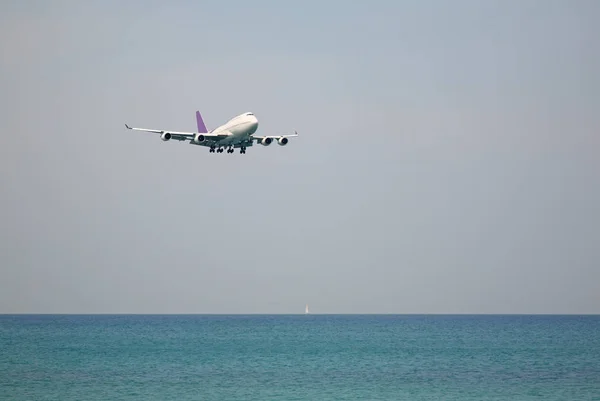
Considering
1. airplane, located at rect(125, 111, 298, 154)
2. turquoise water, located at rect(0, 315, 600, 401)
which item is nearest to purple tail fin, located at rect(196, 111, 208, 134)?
airplane, located at rect(125, 111, 298, 154)

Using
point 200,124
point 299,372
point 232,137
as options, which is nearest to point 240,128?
point 232,137

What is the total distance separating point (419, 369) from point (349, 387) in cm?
2293

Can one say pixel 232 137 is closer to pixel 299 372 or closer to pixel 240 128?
pixel 240 128

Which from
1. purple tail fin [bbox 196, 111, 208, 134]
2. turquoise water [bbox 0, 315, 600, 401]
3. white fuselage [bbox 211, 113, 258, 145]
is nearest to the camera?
turquoise water [bbox 0, 315, 600, 401]

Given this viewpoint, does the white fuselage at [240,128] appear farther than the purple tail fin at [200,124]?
No

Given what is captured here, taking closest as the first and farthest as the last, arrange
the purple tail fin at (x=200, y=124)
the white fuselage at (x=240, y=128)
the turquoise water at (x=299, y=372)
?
the turquoise water at (x=299, y=372) < the white fuselage at (x=240, y=128) < the purple tail fin at (x=200, y=124)

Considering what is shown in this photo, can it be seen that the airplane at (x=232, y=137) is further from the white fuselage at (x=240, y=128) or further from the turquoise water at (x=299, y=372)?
the turquoise water at (x=299, y=372)

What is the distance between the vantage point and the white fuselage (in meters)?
95.6

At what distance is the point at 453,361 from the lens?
11744 centimetres

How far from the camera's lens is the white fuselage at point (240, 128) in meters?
95.6

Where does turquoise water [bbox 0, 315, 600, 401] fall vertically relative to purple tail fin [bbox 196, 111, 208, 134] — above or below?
below

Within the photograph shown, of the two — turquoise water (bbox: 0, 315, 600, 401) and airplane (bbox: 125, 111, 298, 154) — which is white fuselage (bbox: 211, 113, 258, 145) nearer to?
airplane (bbox: 125, 111, 298, 154)

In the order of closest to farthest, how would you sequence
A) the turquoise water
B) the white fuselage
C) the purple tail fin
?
the turquoise water
the white fuselage
the purple tail fin

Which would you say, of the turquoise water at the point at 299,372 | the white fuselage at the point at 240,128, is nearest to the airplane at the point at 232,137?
the white fuselage at the point at 240,128
